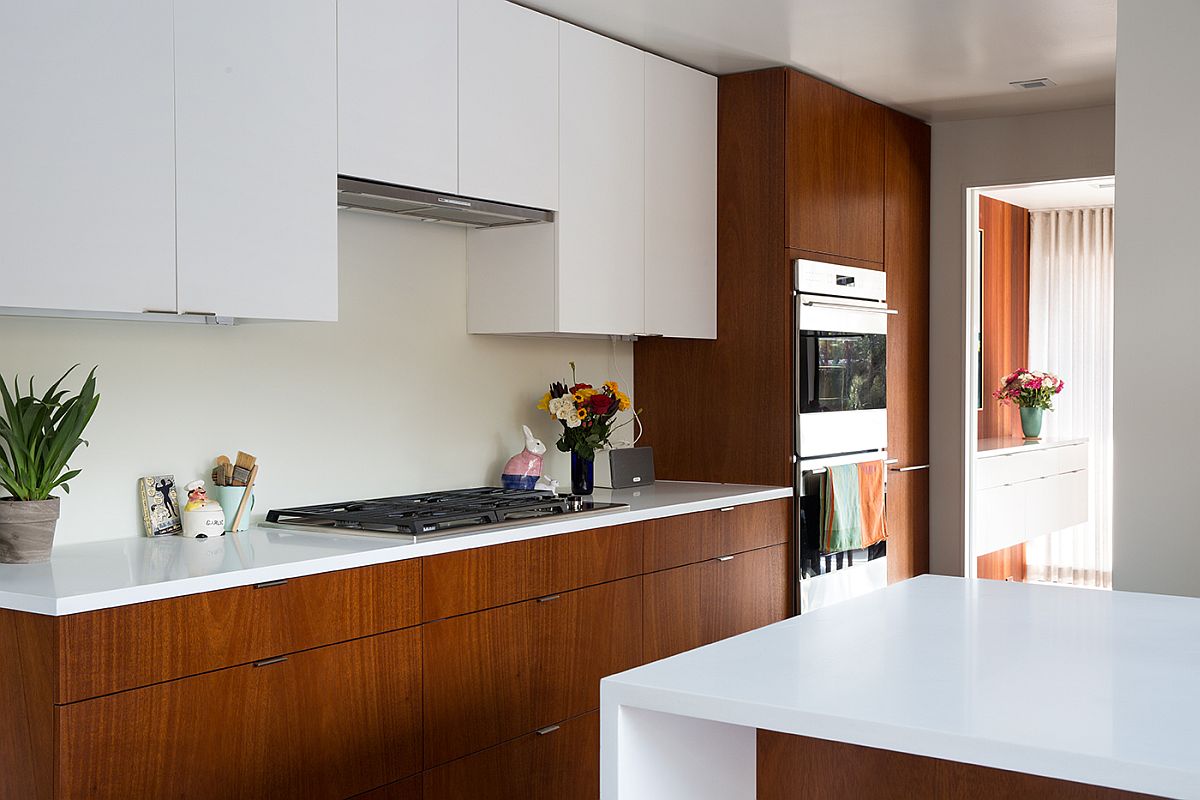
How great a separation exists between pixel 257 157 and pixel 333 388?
0.88 m

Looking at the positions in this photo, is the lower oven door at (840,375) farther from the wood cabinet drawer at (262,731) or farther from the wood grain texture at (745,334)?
the wood cabinet drawer at (262,731)

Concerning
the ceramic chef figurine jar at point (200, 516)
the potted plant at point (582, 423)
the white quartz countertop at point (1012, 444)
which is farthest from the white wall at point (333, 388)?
the white quartz countertop at point (1012, 444)

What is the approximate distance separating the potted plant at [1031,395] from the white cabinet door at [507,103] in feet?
13.5

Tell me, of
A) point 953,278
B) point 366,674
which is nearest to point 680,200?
point 953,278

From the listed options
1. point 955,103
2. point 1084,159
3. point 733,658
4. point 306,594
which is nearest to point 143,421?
point 306,594

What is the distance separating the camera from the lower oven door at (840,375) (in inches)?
180

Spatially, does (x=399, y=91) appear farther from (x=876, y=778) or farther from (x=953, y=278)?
(x=953, y=278)

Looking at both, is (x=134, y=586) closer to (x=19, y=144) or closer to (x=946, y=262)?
(x=19, y=144)

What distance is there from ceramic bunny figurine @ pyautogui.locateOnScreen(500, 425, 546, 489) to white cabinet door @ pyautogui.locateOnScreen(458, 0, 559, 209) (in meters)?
0.83

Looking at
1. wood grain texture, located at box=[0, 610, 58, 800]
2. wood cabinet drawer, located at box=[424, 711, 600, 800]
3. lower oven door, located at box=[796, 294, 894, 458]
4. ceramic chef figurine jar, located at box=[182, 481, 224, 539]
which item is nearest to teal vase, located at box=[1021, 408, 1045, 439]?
lower oven door, located at box=[796, 294, 894, 458]

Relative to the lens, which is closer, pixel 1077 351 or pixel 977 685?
pixel 977 685

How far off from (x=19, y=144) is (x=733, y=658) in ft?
5.77

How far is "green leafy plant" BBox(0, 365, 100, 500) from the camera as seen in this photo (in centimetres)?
249

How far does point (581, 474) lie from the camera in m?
4.10
